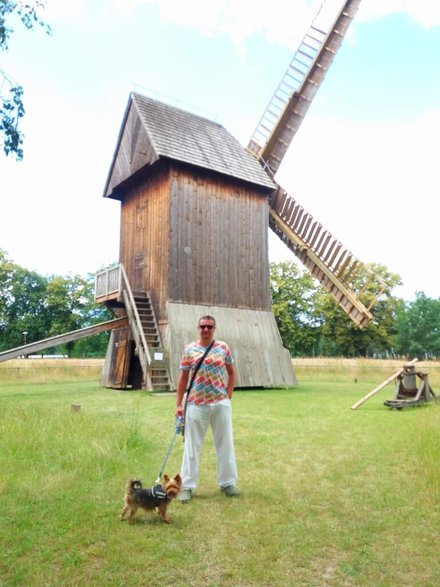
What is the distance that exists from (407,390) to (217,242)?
25.5 feet

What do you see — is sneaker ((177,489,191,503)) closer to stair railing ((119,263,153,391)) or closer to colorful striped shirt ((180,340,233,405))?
colorful striped shirt ((180,340,233,405))

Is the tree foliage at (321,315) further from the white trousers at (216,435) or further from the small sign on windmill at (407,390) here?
the white trousers at (216,435)

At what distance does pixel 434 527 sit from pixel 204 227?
42.6ft

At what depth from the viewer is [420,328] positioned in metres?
56.1

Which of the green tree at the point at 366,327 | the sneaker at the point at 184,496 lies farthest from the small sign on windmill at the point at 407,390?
the green tree at the point at 366,327

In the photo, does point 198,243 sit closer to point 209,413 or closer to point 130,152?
point 130,152

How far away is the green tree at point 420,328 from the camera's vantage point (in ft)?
183

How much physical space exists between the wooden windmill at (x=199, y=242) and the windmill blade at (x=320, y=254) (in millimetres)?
39

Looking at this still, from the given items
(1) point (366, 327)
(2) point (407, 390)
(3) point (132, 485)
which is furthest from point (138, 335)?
(1) point (366, 327)

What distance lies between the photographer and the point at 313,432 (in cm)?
805

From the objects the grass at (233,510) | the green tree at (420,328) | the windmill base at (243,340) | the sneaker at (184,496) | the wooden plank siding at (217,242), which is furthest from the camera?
the green tree at (420,328)

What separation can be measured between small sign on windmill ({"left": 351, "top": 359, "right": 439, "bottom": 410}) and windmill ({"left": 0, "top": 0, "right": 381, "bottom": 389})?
5209mm

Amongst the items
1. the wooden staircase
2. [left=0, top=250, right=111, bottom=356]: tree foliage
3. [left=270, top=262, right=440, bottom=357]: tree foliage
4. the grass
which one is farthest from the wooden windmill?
[left=0, top=250, right=111, bottom=356]: tree foliage

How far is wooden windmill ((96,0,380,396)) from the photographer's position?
15141 millimetres
